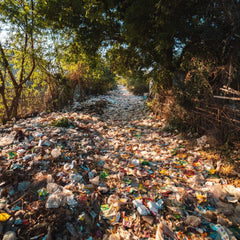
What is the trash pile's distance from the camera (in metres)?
1.45

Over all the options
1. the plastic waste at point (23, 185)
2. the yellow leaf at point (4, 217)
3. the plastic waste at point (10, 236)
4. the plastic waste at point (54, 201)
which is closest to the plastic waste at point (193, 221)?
the plastic waste at point (54, 201)

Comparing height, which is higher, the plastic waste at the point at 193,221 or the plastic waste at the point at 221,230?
the plastic waste at the point at 193,221

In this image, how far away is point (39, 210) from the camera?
153 cm

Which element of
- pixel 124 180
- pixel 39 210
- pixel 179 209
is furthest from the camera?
pixel 124 180

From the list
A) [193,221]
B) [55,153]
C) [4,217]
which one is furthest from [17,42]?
[193,221]

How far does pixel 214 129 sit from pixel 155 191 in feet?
6.28

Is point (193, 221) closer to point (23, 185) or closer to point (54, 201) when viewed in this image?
point (54, 201)

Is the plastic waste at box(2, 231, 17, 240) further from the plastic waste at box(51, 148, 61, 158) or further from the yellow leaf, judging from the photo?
the plastic waste at box(51, 148, 61, 158)

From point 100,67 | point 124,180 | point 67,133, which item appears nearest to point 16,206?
point 124,180

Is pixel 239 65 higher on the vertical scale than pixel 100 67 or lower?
lower

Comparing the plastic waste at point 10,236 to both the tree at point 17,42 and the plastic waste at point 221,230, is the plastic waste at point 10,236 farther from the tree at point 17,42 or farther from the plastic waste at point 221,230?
the tree at point 17,42

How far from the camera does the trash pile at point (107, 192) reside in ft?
4.75

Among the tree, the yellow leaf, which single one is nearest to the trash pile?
the yellow leaf

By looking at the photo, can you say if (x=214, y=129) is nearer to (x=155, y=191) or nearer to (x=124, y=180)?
(x=155, y=191)
